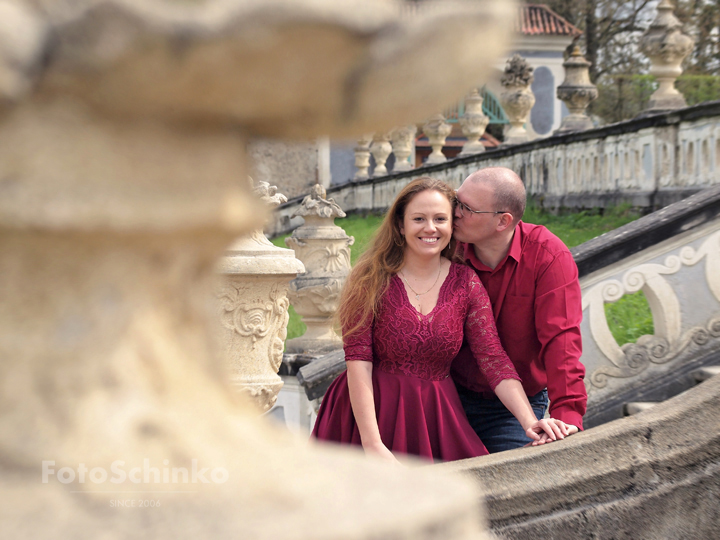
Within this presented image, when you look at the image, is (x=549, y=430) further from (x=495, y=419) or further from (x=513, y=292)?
(x=513, y=292)

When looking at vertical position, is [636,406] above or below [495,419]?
below

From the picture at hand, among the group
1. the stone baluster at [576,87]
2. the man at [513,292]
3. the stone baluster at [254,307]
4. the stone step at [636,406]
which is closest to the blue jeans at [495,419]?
the man at [513,292]

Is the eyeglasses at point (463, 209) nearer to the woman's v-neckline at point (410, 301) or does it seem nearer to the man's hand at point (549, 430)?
the woman's v-neckline at point (410, 301)

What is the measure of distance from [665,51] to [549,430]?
7.38 metres

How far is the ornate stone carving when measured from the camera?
411cm

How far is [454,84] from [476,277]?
2374 millimetres

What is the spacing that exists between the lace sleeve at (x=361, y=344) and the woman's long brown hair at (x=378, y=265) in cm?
2

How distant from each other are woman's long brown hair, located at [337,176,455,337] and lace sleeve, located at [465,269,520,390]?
0.22 m

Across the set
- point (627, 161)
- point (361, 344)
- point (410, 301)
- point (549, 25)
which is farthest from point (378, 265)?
point (549, 25)

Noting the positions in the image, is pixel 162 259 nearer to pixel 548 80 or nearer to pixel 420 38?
pixel 420 38

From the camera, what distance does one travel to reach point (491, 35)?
25.7 inches

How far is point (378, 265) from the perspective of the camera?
9.89 feet

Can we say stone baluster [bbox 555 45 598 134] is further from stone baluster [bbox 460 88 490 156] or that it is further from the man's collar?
the man's collar

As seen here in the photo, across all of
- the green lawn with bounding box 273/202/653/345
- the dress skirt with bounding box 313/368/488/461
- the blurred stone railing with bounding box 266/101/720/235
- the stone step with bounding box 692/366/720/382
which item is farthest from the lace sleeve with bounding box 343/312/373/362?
the blurred stone railing with bounding box 266/101/720/235
